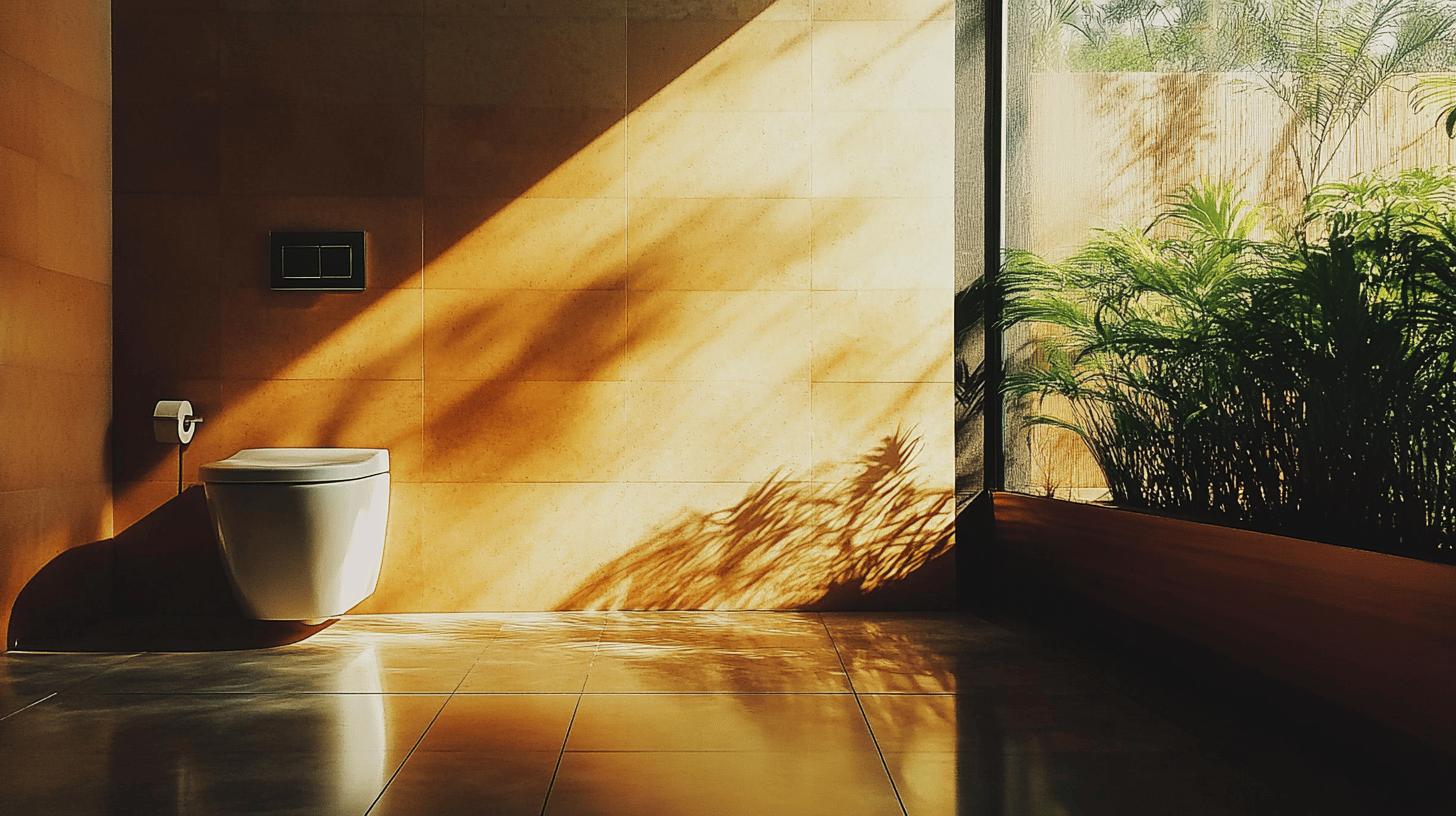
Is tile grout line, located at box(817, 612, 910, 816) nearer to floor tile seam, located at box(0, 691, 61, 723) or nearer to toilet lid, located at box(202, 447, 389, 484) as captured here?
toilet lid, located at box(202, 447, 389, 484)

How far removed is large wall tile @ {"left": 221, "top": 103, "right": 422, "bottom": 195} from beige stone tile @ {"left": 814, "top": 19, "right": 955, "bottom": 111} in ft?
4.02

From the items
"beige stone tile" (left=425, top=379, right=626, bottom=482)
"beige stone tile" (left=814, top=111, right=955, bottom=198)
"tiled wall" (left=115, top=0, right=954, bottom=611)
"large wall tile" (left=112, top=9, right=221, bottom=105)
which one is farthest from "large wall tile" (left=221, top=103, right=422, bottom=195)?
"beige stone tile" (left=814, top=111, right=955, bottom=198)

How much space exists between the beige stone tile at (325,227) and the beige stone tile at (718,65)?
0.76m

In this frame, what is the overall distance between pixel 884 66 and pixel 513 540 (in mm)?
1797

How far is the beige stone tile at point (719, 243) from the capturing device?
3.11m

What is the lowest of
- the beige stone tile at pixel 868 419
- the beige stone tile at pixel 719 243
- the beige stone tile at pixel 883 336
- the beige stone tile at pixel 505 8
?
the beige stone tile at pixel 868 419

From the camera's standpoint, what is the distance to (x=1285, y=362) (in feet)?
6.05

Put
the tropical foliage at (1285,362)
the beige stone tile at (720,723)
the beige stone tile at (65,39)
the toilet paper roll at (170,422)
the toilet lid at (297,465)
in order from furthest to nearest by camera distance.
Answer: the toilet paper roll at (170,422) < the beige stone tile at (65,39) < the toilet lid at (297,465) < the beige stone tile at (720,723) < the tropical foliage at (1285,362)

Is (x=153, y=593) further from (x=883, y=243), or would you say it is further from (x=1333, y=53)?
(x=1333, y=53)

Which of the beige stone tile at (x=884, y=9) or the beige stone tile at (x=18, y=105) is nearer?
the beige stone tile at (x=18, y=105)

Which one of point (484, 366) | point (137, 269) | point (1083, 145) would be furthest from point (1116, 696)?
point (137, 269)

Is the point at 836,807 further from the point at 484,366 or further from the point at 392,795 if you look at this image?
the point at 484,366

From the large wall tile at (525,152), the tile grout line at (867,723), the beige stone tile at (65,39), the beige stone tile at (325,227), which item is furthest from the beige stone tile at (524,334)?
the beige stone tile at (65,39)

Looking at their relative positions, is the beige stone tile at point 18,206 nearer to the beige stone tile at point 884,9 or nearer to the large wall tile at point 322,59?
the large wall tile at point 322,59
